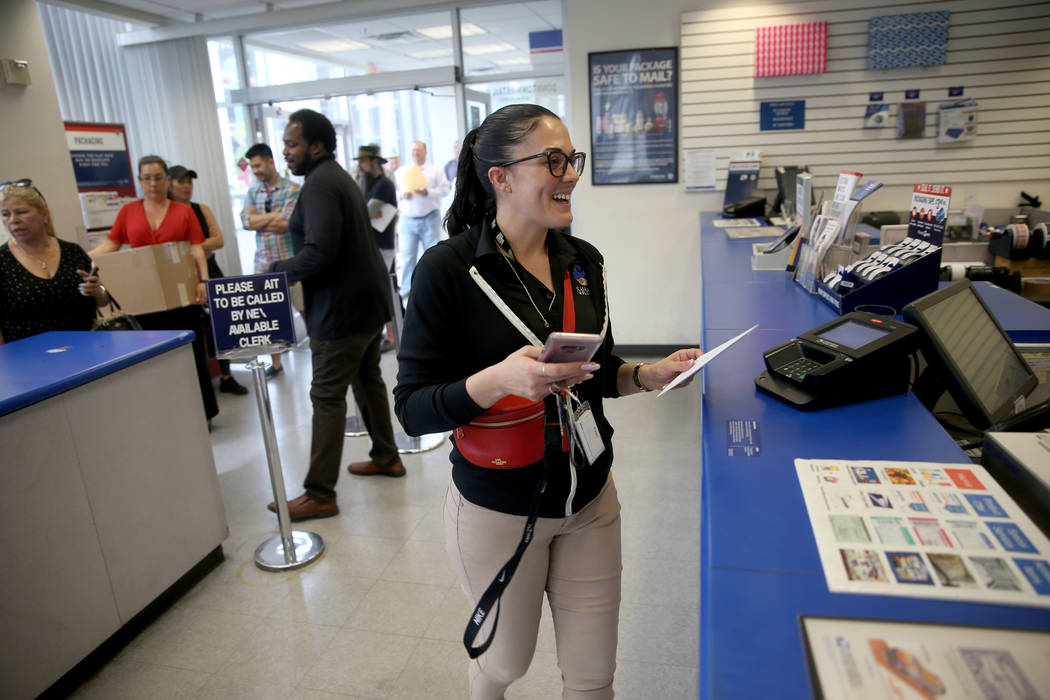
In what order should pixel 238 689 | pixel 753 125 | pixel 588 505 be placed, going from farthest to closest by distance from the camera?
pixel 753 125 < pixel 238 689 < pixel 588 505

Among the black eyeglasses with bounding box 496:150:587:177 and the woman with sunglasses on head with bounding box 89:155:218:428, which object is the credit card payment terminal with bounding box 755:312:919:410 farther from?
the woman with sunglasses on head with bounding box 89:155:218:428

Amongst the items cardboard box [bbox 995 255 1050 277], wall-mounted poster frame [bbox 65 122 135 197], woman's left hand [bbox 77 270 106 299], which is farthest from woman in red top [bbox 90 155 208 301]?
cardboard box [bbox 995 255 1050 277]

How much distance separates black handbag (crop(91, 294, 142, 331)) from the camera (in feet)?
10.8

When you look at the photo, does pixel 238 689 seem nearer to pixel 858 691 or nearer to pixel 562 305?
pixel 562 305

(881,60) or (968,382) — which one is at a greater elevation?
(881,60)

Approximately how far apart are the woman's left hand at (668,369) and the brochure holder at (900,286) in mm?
992

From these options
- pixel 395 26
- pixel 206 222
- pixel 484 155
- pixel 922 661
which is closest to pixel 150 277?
pixel 206 222

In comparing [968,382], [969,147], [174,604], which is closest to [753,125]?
[969,147]

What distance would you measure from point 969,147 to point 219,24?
6.61 m

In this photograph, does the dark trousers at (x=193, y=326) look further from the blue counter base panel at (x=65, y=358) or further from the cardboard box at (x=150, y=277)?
the blue counter base panel at (x=65, y=358)

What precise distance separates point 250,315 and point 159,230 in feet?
6.97

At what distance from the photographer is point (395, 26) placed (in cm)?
656

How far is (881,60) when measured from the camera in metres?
4.89

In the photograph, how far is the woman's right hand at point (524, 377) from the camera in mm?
1208
